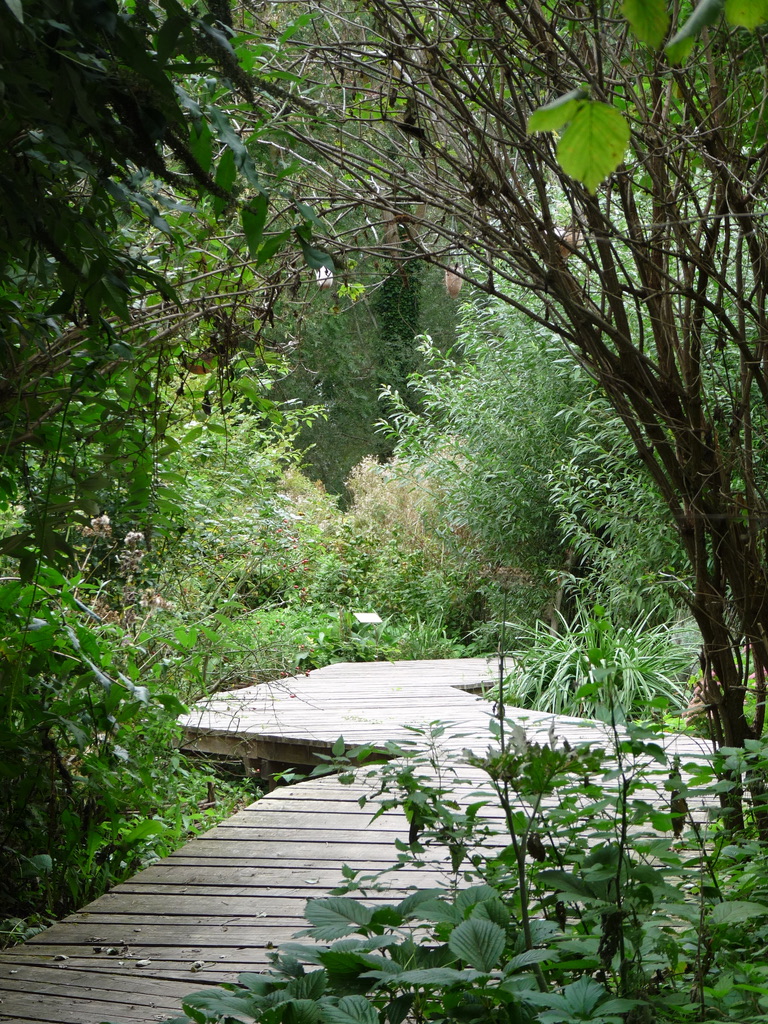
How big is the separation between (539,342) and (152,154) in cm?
693

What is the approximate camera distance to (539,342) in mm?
8102

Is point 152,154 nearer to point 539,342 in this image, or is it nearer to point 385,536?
point 539,342

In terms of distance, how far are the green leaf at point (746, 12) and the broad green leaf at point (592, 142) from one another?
87 mm

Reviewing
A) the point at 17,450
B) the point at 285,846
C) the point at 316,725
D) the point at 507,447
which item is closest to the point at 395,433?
the point at 507,447

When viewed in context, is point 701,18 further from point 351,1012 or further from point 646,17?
point 351,1012

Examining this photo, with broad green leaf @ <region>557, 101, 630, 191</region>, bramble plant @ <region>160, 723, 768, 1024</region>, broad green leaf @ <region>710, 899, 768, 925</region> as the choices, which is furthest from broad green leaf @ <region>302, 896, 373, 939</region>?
broad green leaf @ <region>557, 101, 630, 191</region>

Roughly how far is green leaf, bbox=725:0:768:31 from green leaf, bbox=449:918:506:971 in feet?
3.87

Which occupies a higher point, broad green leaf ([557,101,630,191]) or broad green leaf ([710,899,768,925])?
broad green leaf ([557,101,630,191])

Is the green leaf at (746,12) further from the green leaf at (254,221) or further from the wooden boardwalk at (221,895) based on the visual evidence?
the wooden boardwalk at (221,895)

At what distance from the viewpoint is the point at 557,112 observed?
1.89ft

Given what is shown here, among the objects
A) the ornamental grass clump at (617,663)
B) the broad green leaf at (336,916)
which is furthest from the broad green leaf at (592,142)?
the ornamental grass clump at (617,663)

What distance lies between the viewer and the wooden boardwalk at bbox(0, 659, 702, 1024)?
2.31 meters

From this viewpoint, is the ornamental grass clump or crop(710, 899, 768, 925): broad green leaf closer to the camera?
crop(710, 899, 768, 925): broad green leaf

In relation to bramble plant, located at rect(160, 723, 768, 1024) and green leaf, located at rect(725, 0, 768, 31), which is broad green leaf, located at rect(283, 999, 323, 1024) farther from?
green leaf, located at rect(725, 0, 768, 31)
